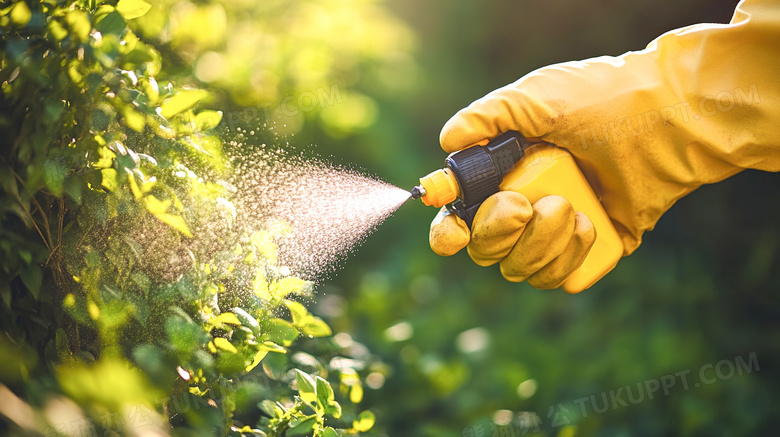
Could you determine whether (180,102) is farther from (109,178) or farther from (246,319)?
(246,319)

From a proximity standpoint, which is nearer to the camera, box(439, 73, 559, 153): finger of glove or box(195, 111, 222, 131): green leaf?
box(195, 111, 222, 131): green leaf

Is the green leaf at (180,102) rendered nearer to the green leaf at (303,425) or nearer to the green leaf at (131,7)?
the green leaf at (131,7)

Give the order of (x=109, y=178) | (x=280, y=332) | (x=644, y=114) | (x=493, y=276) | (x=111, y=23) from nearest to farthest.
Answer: (x=111, y=23)
(x=109, y=178)
(x=280, y=332)
(x=644, y=114)
(x=493, y=276)

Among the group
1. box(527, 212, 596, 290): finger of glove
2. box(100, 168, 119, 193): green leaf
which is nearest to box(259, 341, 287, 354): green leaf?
box(100, 168, 119, 193): green leaf

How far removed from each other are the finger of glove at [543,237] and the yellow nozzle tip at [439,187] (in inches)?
10.4

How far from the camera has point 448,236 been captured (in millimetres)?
1676

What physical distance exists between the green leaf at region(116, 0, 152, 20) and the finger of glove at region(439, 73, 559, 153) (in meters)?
0.87

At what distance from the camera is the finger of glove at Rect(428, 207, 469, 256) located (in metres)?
1.68

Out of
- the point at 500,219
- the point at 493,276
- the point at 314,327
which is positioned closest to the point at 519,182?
the point at 500,219

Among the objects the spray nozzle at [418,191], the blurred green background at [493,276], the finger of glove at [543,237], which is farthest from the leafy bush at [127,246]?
the finger of glove at [543,237]

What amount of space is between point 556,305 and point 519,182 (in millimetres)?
2055

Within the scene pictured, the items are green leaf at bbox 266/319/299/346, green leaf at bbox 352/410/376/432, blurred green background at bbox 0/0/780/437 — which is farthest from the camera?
blurred green background at bbox 0/0/780/437

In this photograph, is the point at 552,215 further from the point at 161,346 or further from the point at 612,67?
the point at 161,346

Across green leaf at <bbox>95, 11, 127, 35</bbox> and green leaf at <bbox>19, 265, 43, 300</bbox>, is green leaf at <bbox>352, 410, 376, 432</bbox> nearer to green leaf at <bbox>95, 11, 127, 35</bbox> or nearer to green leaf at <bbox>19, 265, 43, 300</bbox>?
green leaf at <bbox>19, 265, 43, 300</bbox>
